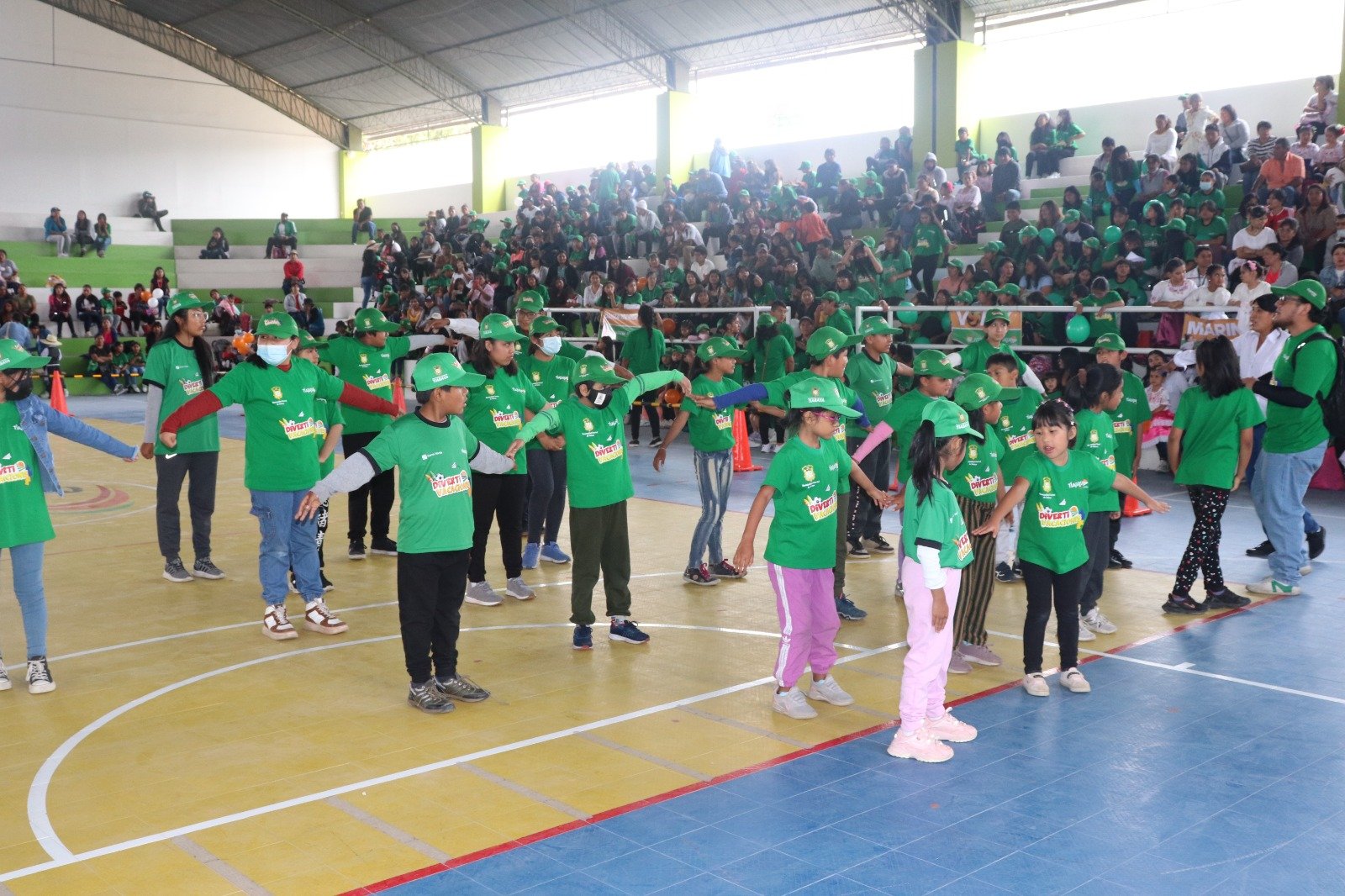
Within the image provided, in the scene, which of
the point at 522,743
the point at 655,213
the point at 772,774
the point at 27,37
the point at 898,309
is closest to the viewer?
the point at 772,774

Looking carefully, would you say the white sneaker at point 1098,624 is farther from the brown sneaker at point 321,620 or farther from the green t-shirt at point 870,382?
the brown sneaker at point 321,620

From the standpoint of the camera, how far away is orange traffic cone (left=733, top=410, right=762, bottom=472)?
16281mm

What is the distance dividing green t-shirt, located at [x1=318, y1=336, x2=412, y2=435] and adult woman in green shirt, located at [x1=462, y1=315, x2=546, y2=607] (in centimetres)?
136

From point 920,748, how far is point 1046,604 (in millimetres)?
1408

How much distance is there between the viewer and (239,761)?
5.77 metres

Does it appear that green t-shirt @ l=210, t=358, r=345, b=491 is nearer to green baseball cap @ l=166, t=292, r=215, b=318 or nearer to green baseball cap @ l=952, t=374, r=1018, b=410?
green baseball cap @ l=166, t=292, r=215, b=318

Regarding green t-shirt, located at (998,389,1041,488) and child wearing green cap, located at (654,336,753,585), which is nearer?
green t-shirt, located at (998,389,1041,488)

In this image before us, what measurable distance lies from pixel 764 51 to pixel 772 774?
2806 centimetres

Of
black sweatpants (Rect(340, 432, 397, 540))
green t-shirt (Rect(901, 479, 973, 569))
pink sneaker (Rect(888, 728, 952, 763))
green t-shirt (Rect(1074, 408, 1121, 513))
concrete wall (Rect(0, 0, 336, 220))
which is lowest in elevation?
pink sneaker (Rect(888, 728, 952, 763))

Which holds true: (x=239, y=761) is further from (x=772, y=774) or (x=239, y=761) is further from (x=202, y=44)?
(x=202, y=44)

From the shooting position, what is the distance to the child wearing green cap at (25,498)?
6.71 meters

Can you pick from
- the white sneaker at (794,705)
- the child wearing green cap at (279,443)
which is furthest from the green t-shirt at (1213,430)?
the child wearing green cap at (279,443)

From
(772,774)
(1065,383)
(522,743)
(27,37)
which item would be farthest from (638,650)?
(27,37)

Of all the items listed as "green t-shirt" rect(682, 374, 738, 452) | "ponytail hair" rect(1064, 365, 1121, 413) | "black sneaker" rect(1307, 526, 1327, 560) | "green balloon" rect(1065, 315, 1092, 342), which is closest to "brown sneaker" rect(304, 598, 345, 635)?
"green t-shirt" rect(682, 374, 738, 452)
